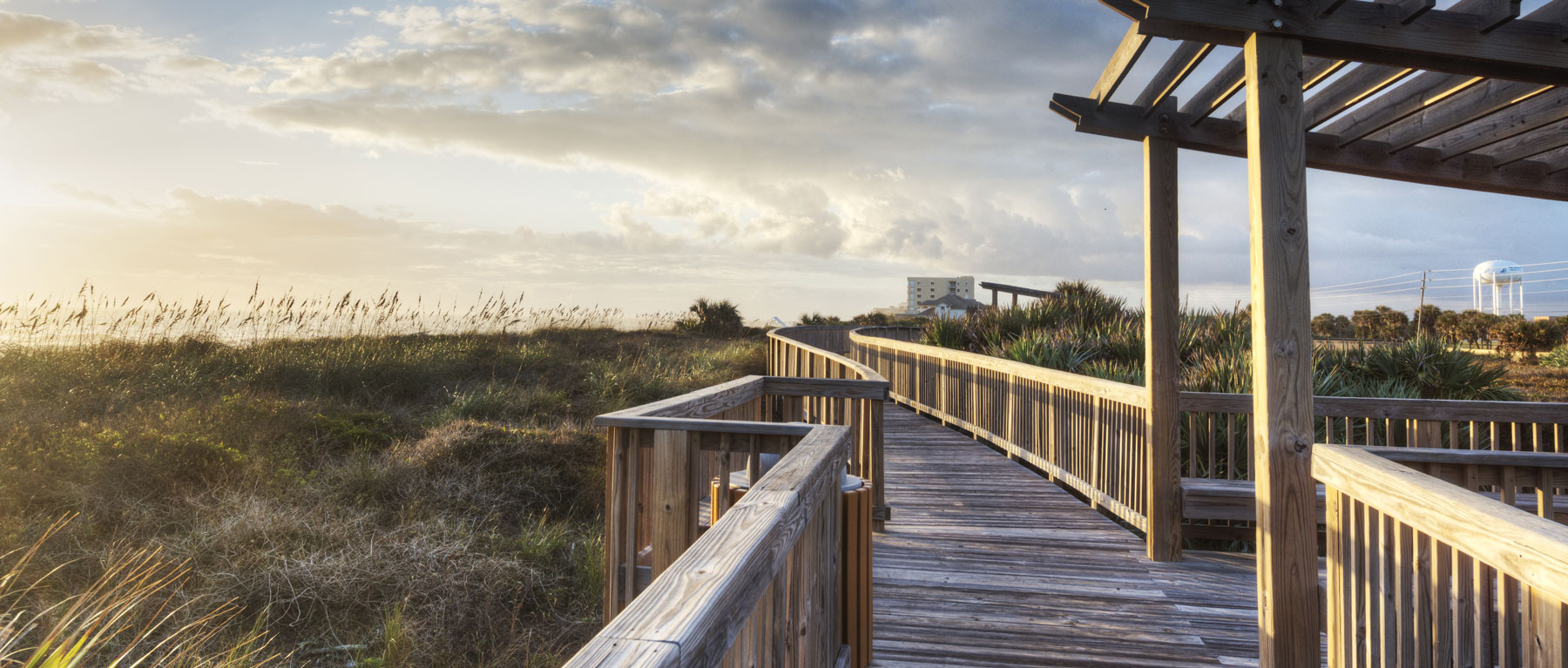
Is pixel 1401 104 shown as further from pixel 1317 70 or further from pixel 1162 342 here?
pixel 1162 342

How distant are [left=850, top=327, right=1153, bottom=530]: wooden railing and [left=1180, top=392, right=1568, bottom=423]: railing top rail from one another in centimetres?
50

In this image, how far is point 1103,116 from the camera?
4.53 meters

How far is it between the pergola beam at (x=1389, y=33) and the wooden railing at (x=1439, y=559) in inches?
64.4

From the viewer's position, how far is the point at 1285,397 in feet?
10.1

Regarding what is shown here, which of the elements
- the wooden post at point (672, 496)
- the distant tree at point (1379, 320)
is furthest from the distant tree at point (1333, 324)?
the wooden post at point (672, 496)

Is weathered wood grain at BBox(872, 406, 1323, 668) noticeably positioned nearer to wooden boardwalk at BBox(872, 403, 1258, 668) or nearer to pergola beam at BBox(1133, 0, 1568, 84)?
wooden boardwalk at BBox(872, 403, 1258, 668)

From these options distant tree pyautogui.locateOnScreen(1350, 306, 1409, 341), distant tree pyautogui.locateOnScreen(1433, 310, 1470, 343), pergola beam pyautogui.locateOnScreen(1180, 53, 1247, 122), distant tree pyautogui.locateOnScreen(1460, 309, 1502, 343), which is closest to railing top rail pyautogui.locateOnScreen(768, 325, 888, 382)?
pergola beam pyautogui.locateOnScreen(1180, 53, 1247, 122)

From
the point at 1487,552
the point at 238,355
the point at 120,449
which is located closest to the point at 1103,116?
the point at 1487,552

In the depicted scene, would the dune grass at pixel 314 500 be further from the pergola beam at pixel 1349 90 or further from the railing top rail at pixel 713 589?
the pergola beam at pixel 1349 90

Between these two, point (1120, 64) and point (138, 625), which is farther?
point (138, 625)

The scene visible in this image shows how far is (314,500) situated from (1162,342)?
6601mm

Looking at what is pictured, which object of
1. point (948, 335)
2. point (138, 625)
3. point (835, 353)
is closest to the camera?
point (138, 625)

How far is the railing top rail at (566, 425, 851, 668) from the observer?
3.23 ft

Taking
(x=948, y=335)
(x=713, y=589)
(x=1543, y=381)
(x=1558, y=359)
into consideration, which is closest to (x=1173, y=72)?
(x=713, y=589)
